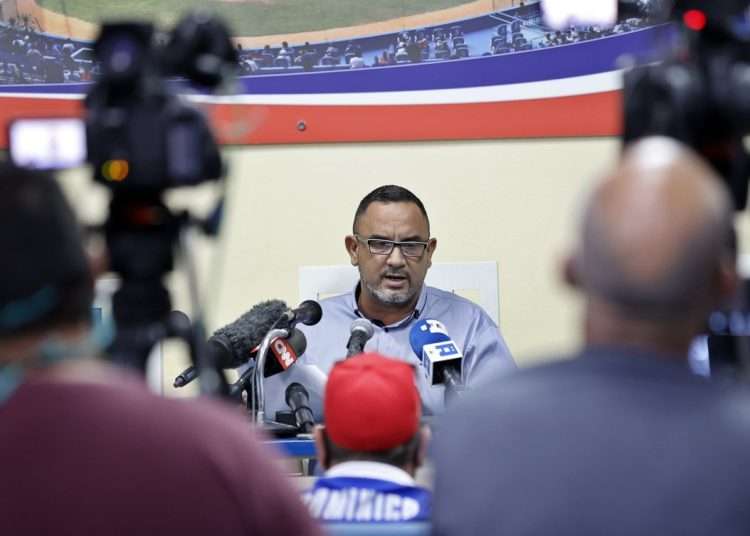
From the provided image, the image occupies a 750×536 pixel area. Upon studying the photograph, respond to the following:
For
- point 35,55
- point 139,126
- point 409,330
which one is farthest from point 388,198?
point 139,126

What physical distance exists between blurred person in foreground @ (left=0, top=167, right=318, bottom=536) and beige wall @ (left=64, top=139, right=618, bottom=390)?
3.28 meters

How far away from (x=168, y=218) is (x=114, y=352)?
8.6 inches

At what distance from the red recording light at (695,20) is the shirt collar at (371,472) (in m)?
0.89

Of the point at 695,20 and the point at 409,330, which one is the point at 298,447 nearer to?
the point at 409,330

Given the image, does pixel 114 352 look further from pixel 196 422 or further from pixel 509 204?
pixel 509 204

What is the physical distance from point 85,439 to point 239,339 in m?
1.93

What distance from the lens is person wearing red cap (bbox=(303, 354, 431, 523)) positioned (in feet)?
6.68

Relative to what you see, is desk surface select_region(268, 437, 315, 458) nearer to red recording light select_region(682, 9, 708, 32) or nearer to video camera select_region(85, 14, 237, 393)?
video camera select_region(85, 14, 237, 393)

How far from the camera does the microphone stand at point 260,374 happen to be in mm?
3148

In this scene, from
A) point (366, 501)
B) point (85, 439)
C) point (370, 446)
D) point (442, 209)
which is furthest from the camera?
point (442, 209)

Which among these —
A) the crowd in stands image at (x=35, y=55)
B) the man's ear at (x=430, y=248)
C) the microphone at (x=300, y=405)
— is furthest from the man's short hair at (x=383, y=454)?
the crowd in stands image at (x=35, y=55)

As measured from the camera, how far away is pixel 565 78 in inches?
177

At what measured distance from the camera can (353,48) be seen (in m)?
4.48

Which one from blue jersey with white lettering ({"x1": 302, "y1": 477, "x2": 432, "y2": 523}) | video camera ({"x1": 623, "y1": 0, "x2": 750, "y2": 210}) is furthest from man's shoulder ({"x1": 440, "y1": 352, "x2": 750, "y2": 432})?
blue jersey with white lettering ({"x1": 302, "y1": 477, "x2": 432, "y2": 523})
